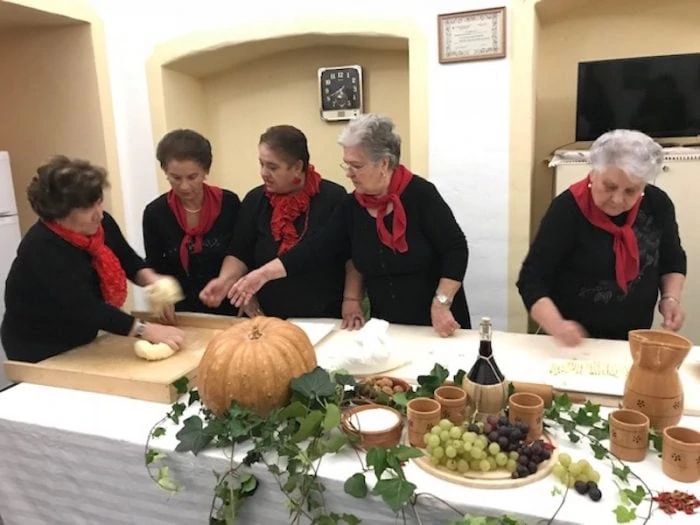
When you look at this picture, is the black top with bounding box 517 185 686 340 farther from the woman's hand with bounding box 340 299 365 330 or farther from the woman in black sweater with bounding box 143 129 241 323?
the woman in black sweater with bounding box 143 129 241 323

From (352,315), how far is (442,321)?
0.36 metres

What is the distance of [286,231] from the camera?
2197 mm

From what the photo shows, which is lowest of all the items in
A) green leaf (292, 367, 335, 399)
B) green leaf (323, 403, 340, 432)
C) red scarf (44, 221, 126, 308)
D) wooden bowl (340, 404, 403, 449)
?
wooden bowl (340, 404, 403, 449)

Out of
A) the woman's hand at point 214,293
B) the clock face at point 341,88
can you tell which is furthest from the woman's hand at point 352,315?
the clock face at point 341,88

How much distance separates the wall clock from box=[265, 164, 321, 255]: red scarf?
1.51 meters

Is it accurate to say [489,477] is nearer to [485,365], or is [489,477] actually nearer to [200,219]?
[485,365]

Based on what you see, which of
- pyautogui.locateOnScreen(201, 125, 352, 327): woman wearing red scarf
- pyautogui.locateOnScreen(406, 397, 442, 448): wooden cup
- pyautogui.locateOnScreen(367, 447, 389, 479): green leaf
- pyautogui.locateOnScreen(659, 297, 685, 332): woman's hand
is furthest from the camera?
pyautogui.locateOnScreen(201, 125, 352, 327): woman wearing red scarf

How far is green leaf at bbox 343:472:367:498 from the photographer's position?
1.08 meters

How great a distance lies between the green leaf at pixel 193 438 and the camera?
124 centimetres

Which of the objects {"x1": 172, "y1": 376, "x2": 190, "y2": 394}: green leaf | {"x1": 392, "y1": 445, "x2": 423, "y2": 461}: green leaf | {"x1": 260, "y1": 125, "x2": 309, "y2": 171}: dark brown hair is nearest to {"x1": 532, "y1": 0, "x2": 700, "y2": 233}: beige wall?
{"x1": 260, "y1": 125, "x2": 309, "y2": 171}: dark brown hair

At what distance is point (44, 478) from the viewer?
1502mm

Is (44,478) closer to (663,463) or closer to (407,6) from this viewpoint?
(663,463)

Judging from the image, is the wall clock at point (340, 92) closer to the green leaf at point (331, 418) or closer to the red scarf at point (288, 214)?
the red scarf at point (288, 214)

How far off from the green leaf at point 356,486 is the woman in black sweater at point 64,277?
839 millimetres
